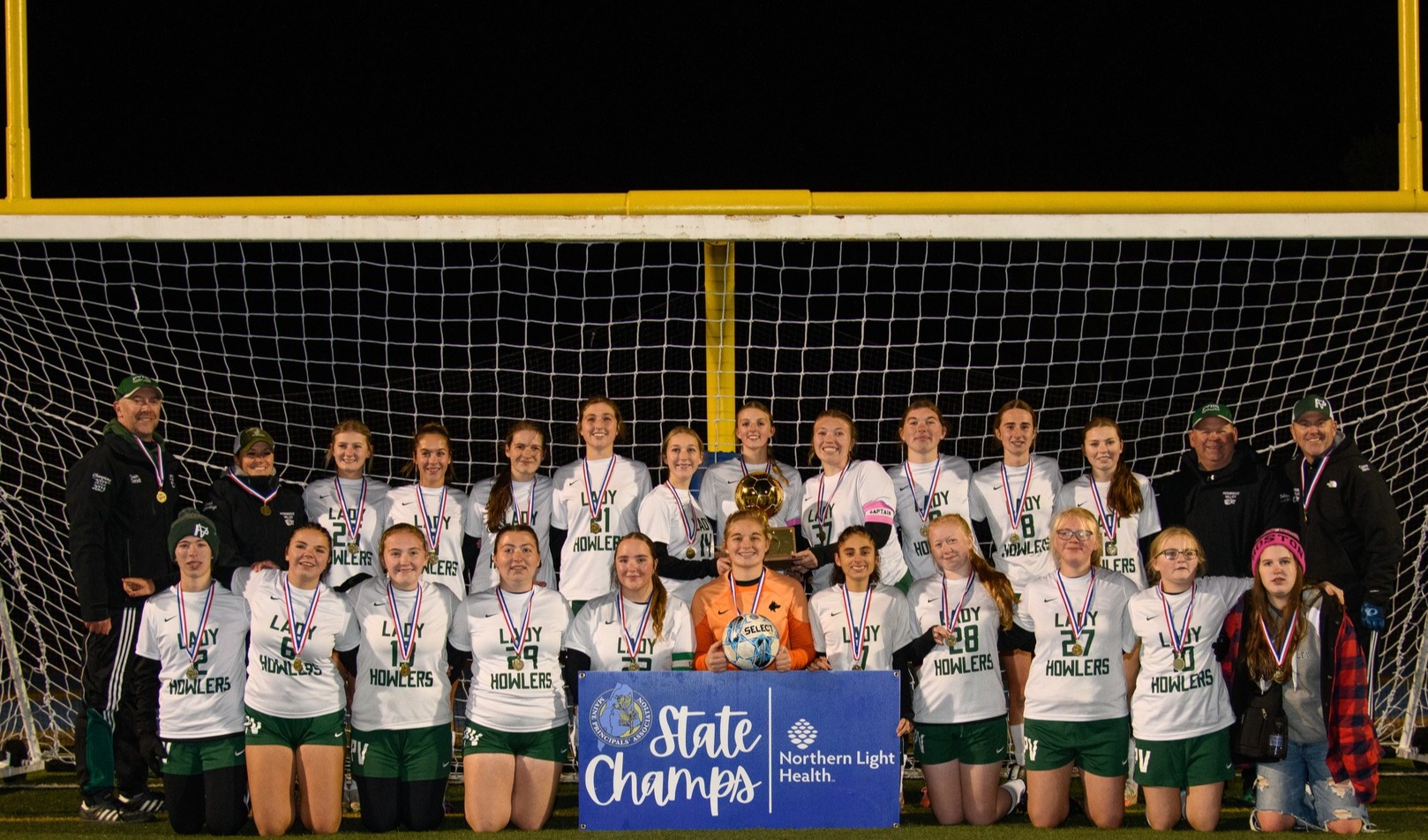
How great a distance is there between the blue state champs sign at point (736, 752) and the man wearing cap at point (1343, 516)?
216 centimetres

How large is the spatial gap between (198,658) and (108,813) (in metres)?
0.88

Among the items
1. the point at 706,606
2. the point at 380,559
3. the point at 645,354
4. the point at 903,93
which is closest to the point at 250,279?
the point at 645,354

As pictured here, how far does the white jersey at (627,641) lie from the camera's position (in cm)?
528

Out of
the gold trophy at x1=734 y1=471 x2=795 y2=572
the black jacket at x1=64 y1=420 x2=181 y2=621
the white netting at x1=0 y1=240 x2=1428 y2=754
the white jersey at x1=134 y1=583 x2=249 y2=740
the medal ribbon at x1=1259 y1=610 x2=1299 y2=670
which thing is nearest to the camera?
the medal ribbon at x1=1259 y1=610 x2=1299 y2=670

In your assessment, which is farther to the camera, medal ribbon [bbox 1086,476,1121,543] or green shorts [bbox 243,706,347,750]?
medal ribbon [bbox 1086,476,1121,543]

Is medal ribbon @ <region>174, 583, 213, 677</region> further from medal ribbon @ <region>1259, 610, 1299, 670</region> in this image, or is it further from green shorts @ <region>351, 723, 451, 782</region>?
medal ribbon @ <region>1259, 610, 1299, 670</region>

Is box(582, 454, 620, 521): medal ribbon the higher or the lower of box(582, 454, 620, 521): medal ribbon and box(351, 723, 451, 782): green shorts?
the higher

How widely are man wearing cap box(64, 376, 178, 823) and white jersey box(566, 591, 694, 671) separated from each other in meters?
1.85

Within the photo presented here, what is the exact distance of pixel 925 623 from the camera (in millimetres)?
5410

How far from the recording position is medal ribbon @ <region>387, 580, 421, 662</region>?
524 cm

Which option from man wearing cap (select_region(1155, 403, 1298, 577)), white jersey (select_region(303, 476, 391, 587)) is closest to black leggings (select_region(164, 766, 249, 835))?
white jersey (select_region(303, 476, 391, 587))

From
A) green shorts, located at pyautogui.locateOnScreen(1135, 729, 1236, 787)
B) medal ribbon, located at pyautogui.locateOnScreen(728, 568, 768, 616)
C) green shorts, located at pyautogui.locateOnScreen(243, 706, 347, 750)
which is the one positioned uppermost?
medal ribbon, located at pyautogui.locateOnScreen(728, 568, 768, 616)

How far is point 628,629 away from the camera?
530 cm

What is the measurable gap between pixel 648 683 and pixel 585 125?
12.3m
